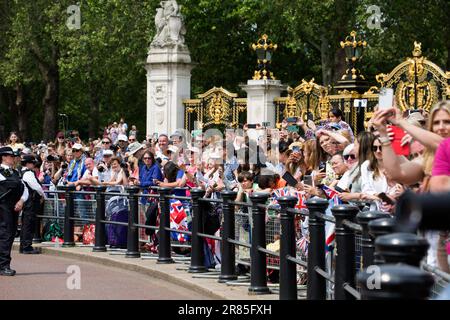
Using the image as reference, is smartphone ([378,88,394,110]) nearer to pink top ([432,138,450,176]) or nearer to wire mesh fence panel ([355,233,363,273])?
wire mesh fence panel ([355,233,363,273])

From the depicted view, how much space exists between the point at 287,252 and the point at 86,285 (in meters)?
3.86

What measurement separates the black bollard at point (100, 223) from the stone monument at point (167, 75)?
1157 cm

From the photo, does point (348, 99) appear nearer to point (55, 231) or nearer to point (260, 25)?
point (55, 231)

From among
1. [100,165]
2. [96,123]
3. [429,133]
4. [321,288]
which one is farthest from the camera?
[96,123]

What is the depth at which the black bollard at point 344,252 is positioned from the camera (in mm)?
7621

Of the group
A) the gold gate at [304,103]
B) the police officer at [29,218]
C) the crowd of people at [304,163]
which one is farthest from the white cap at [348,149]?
the gold gate at [304,103]

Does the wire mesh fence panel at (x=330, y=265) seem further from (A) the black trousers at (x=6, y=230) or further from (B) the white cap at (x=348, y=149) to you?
(A) the black trousers at (x=6, y=230)

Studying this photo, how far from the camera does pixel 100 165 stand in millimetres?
19844

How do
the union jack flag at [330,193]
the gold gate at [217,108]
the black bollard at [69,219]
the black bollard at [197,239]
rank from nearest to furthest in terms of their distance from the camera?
the union jack flag at [330,193] → the black bollard at [197,239] → the black bollard at [69,219] → the gold gate at [217,108]

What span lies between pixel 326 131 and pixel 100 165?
8.96 meters

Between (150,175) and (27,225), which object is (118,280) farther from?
(27,225)

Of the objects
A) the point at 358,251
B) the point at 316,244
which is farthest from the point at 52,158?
the point at 358,251

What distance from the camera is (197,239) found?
14.2m

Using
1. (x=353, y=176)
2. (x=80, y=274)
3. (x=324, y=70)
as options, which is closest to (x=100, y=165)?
(x=80, y=274)
